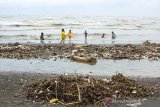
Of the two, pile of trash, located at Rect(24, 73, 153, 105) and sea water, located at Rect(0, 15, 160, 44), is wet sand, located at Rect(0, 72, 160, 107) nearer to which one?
pile of trash, located at Rect(24, 73, 153, 105)

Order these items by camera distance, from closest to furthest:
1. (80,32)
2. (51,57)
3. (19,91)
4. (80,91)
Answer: (80,91)
(19,91)
(51,57)
(80,32)

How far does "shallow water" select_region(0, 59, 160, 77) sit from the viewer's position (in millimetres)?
22078

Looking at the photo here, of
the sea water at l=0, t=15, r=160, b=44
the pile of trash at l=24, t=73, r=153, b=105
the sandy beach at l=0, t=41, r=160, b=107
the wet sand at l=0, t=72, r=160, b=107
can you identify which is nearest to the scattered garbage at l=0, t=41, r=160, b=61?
the sandy beach at l=0, t=41, r=160, b=107

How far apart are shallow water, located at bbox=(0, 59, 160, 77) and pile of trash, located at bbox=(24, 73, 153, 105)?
6.83 metres

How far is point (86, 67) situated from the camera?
77.8 feet

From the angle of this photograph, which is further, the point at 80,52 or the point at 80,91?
the point at 80,52

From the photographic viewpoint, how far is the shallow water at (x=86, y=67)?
2208 cm

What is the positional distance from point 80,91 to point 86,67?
417 inches

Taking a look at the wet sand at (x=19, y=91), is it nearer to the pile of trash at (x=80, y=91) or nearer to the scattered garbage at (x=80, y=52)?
the pile of trash at (x=80, y=91)

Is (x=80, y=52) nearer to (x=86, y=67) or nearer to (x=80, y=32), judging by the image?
(x=86, y=67)

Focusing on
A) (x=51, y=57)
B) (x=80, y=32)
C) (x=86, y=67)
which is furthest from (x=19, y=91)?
(x=80, y=32)

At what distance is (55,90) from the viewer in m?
13.4

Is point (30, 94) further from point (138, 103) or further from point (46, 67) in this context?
point (46, 67)

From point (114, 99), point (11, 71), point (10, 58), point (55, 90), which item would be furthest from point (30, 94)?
point (10, 58)
